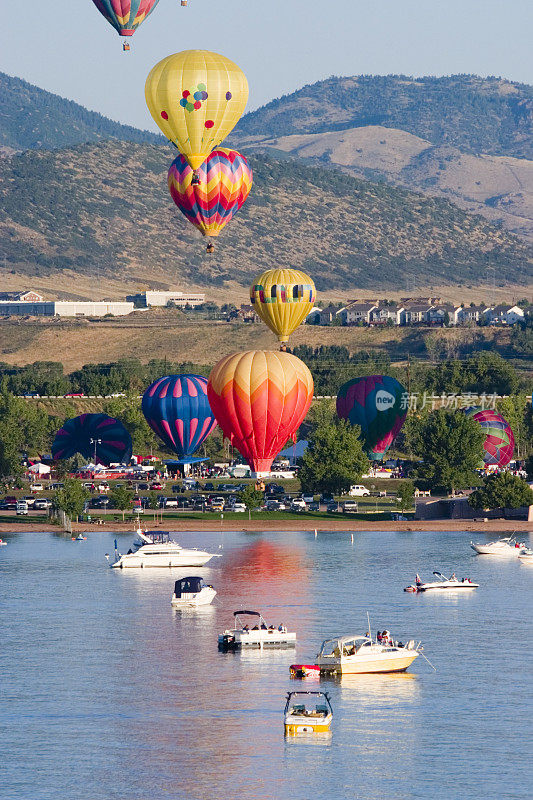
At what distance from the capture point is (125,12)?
370 feet

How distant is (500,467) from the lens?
16525cm

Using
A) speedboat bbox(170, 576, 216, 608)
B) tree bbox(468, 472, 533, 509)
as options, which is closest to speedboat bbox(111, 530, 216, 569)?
speedboat bbox(170, 576, 216, 608)

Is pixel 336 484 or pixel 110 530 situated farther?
pixel 336 484

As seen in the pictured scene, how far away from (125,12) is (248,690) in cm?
5863

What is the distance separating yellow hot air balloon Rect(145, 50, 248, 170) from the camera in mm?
119688

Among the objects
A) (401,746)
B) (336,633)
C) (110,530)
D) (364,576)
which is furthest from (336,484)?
(401,746)

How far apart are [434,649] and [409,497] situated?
56968mm

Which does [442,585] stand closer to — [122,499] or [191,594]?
[191,594]

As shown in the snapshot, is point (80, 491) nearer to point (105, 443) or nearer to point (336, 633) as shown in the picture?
point (105, 443)

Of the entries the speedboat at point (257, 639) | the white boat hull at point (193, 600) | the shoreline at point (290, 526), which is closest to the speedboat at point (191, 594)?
the white boat hull at point (193, 600)

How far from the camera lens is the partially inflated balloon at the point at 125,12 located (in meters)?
112

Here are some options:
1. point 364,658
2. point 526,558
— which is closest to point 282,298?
point 526,558

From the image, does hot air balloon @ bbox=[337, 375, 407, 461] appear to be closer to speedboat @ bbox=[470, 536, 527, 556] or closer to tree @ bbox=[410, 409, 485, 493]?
tree @ bbox=[410, 409, 485, 493]

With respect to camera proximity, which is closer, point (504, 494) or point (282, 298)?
point (504, 494)
